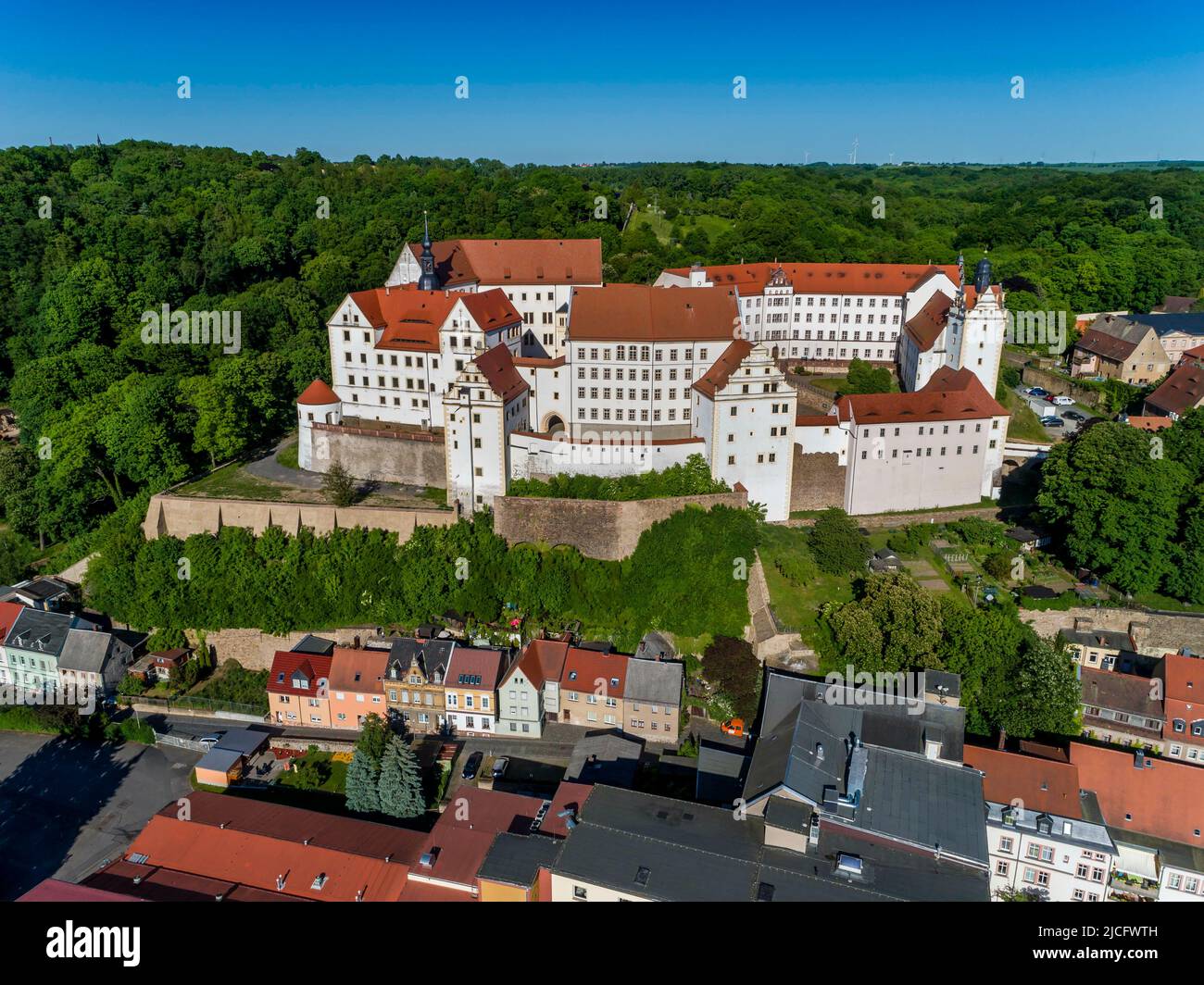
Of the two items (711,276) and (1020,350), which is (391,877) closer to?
(711,276)

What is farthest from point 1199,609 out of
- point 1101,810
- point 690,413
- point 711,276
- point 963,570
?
point 711,276

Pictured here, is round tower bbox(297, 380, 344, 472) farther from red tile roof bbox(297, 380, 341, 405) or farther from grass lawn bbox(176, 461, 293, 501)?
grass lawn bbox(176, 461, 293, 501)

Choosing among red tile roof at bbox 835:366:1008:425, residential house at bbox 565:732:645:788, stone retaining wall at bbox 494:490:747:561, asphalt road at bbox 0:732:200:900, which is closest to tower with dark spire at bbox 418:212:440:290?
stone retaining wall at bbox 494:490:747:561

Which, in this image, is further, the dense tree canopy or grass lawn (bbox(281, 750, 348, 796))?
the dense tree canopy

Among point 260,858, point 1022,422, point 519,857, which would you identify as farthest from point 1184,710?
point 260,858

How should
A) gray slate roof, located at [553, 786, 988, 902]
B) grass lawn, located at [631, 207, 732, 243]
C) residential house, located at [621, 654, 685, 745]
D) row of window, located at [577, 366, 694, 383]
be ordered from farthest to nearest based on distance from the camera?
1. grass lawn, located at [631, 207, 732, 243]
2. row of window, located at [577, 366, 694, 383]
3. residential house, located at [621, 654, 685, 745]
4. gray slate roof, located at [553, 786, 988, 902]

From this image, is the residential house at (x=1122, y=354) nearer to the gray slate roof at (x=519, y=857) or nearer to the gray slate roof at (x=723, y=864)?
the gray slate roof at (x=723, y=864)
